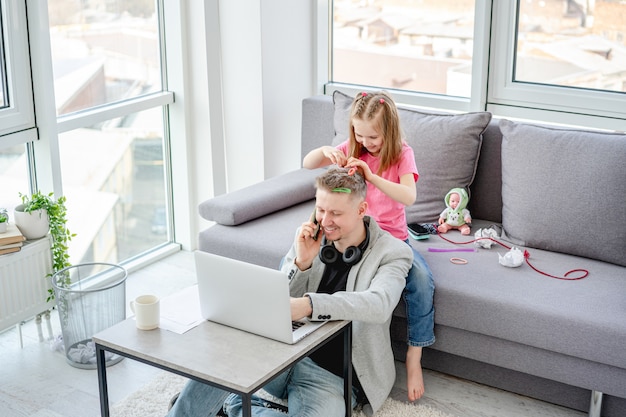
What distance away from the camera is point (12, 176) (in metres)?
3.53

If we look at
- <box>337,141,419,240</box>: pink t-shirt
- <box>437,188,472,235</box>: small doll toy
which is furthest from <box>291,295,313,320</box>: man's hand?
<box>437,188,472,235</box>: small doll toy

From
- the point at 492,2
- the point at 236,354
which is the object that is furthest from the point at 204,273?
the point at 492,2

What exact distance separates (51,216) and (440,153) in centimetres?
162

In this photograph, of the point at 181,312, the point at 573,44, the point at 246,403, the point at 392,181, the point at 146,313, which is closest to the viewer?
the point at 246,403

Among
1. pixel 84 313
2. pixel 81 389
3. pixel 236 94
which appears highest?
pixel 236 94

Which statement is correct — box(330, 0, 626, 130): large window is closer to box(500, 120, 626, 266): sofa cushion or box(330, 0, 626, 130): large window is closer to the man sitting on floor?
box(500, 120, 626, 266): sofa cushion

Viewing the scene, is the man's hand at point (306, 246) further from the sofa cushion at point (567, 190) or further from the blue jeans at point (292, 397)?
the sofa cushion at point (567, 190)

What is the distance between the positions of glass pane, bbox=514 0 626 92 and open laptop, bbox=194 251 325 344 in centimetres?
200

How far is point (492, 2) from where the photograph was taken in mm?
3834

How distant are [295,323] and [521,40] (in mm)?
2076

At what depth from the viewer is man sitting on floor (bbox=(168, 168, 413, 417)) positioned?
2.48 m

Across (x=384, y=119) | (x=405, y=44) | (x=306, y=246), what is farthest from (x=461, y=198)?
(x=405, y=44)

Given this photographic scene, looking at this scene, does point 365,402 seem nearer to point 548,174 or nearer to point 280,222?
point 280,222

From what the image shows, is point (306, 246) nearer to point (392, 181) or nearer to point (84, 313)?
point (392, 181)
